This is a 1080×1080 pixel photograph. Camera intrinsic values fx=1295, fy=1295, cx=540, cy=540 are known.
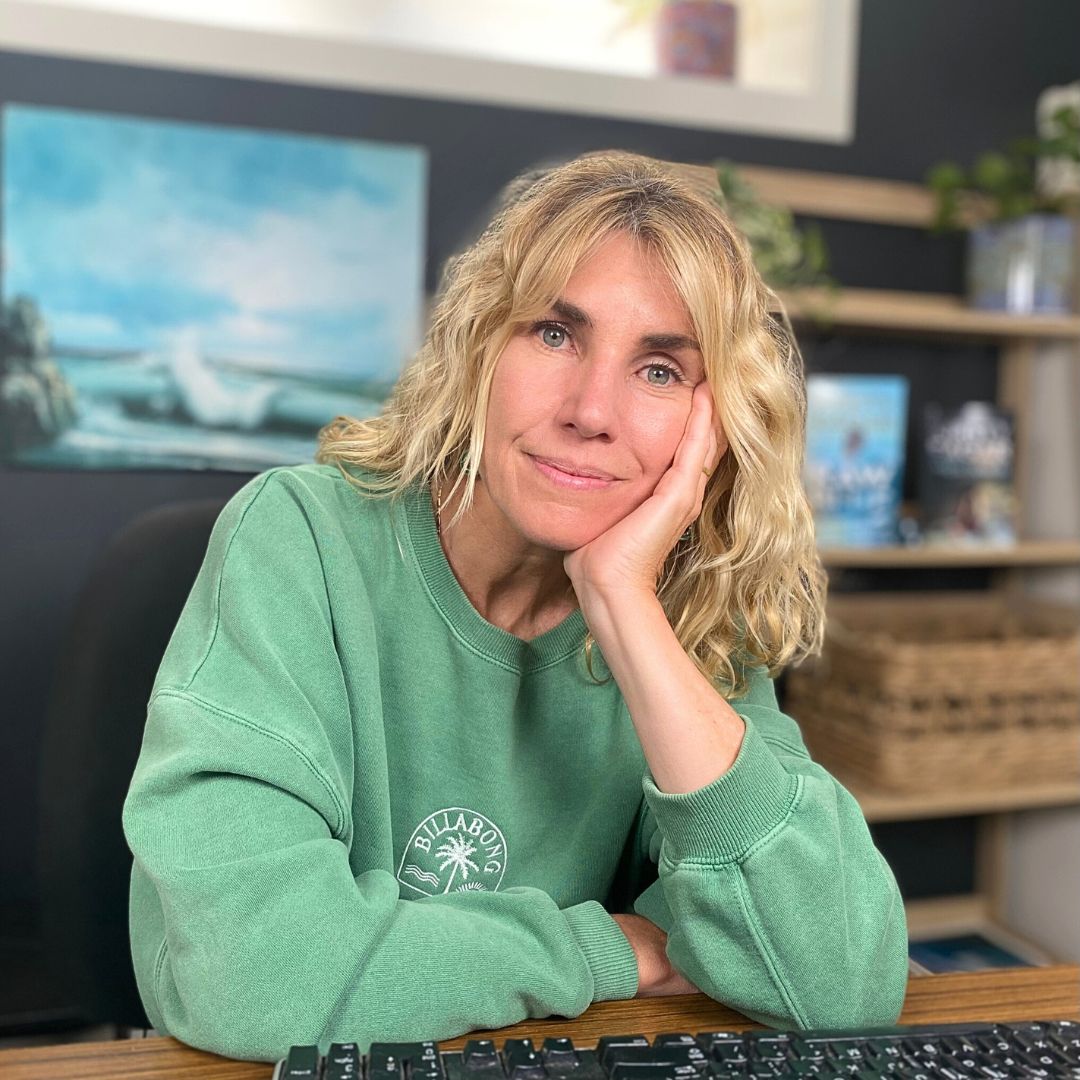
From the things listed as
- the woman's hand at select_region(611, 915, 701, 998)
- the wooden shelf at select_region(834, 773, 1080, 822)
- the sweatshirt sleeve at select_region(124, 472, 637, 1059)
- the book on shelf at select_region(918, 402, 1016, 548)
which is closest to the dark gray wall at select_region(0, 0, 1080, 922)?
the book on shelf at select_region(918, 402, 1016, 548)

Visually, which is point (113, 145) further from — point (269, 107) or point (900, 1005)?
point (900, 1005)

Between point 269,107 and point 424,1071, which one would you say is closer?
point 424,1071

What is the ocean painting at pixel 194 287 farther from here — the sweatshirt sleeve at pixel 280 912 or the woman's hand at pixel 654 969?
the woman's hand at pixel 654 969

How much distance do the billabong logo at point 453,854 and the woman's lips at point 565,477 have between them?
0.32 m

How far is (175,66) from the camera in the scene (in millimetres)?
2633

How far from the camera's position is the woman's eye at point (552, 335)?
1.18 metres

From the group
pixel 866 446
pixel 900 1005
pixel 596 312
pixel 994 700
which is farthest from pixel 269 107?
pixel 900 1005

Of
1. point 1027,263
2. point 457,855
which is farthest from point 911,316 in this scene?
point 457,855

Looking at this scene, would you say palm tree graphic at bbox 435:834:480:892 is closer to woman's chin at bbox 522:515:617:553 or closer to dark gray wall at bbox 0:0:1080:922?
woman's chin at bbox 522:515:617:553

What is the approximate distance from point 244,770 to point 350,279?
1.98m

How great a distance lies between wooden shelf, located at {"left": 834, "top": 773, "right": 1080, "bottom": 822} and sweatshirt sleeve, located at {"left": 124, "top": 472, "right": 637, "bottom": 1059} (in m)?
1.91

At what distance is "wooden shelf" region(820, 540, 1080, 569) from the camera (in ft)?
9.53

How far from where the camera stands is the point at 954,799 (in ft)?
9.39

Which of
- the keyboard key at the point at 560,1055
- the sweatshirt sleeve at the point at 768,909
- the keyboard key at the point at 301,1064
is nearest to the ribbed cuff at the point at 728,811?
the sweatshirt sleeve at the point at 768,909
